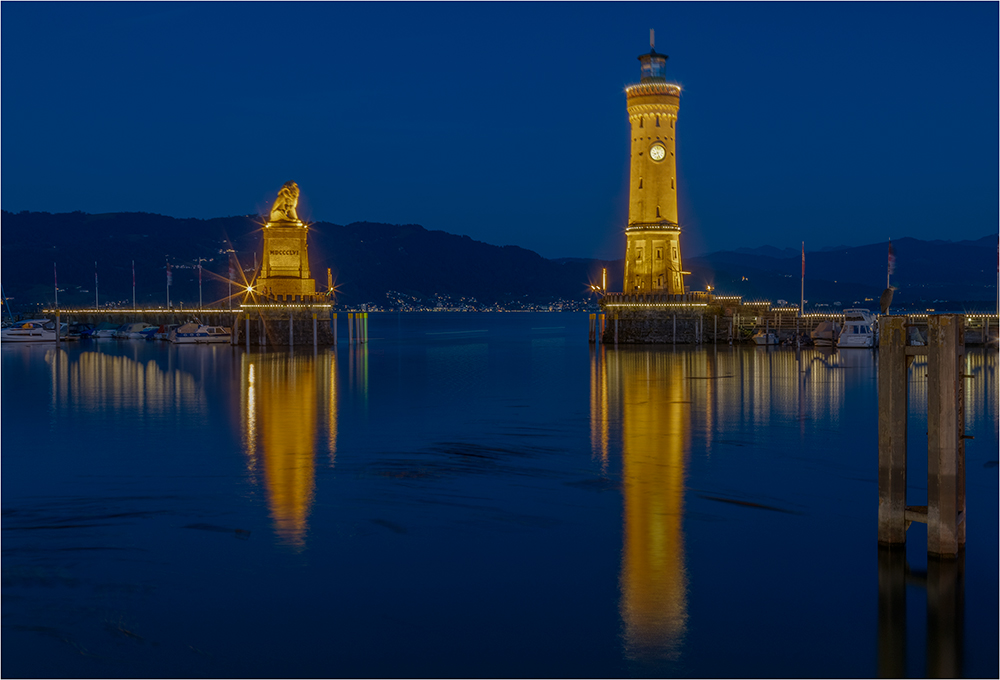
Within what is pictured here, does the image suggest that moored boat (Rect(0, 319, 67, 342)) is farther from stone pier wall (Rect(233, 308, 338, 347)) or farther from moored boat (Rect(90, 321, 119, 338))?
stone pier wall (Rect(233, 308, 338, 347))

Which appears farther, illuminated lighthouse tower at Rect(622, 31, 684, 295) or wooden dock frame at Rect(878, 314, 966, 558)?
illuminated lighthouse tower at Rect(622, 31, 684, 295)

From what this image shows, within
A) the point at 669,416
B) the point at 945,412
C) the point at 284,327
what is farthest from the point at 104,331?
the point at 945,412

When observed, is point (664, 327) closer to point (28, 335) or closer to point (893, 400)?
point (28, 335)

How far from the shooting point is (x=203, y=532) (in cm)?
1608

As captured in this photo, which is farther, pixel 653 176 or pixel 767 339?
pixel 767 339

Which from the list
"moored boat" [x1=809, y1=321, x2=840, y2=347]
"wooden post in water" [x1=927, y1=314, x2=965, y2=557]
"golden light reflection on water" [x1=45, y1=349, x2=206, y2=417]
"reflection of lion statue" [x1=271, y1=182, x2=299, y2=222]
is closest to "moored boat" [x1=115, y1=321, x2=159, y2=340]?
"reflection of lion statue" [x1=271, y1=182, x2=299, y2=222]

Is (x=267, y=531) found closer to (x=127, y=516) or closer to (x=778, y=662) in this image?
(x=127, y=516)

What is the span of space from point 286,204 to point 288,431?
150 feet

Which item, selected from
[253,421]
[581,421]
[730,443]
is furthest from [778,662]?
[253,421]

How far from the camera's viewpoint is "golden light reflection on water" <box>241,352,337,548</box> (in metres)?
18.0

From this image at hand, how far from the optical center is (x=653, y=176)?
70625mm

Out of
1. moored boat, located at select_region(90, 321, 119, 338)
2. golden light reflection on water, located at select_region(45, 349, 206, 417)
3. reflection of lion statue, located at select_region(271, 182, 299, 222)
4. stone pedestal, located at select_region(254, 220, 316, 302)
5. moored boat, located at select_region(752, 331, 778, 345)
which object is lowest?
golden light reflection on water, located at select_region(45, 349, 206, 417)

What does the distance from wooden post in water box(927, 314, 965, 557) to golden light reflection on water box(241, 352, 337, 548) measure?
9.33 meters

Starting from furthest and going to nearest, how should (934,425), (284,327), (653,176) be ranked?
(284,327) → (653,176) → (934,425)
